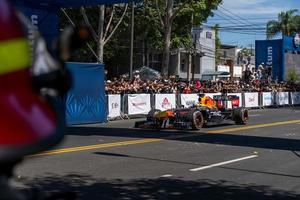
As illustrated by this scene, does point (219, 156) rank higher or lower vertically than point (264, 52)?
lower

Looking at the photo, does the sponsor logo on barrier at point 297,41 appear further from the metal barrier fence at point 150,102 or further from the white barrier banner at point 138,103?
the white barrier banner at point 138,103

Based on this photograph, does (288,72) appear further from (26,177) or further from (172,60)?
(26,177)

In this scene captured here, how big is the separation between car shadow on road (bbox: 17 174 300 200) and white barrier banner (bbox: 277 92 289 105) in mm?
35199

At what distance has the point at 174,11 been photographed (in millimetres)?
47000

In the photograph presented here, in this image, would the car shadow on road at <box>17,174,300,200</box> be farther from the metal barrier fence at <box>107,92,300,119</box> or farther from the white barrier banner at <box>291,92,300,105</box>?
the white barrier banner at <box>291,92,300,105</box>

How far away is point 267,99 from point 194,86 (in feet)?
25.6

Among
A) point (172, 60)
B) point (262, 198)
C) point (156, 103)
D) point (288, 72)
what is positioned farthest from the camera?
point (172, 60)

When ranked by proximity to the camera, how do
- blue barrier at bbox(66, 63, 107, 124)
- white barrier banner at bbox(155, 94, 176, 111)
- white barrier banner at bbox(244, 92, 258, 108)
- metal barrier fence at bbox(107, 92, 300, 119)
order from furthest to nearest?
white barrier banner at bbox(244, 92, 258, 108) → white barrier banner at bbox(155, 94, 176, 111) → metal barrier fence at bbox(107, 92, 300, 119) → blue barrier at bbox(66, 63, 107, 124)

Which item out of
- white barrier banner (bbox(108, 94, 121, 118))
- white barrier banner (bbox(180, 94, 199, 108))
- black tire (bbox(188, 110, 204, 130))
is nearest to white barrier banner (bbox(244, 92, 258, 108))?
white barrier banner (bbox(180, 94, 199, 108))

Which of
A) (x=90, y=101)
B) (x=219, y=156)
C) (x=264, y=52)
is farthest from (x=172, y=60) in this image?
(x=219, y=156)

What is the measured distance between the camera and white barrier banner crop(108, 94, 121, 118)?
83.0 ft

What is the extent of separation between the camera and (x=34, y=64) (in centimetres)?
168

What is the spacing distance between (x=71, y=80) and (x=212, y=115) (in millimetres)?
19132

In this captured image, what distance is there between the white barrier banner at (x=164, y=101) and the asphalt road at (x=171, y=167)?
11208mm
